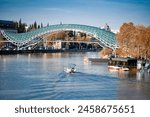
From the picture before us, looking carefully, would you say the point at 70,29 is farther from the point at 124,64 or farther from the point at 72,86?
the point at 72,86

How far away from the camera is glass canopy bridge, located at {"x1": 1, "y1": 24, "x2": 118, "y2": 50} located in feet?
27.7

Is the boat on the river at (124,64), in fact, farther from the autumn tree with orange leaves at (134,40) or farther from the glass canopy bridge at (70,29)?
the glass canopy bridge at (70,29)

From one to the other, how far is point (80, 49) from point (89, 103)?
1112 cm

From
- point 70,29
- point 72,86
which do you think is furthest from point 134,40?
point 72,86

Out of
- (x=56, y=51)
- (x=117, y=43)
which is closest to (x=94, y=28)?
(x=117, y=43)

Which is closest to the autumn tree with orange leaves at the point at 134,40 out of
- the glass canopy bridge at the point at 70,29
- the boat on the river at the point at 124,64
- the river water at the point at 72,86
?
the boat on the river at the point at 124,64

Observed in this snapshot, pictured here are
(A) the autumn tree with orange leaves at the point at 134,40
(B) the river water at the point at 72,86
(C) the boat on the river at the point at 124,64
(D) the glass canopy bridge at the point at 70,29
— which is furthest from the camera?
(D) the glass canopy bridge at the point at 70,29

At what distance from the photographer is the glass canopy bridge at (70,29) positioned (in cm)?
843

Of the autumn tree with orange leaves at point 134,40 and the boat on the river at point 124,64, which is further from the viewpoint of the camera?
the autumn tree with orange leaves at point 134,40

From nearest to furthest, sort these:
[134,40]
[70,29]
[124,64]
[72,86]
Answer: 1. [72,86]
2. [124,64]
3. [134,40]
4. [70,29]

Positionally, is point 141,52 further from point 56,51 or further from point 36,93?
point 56,51

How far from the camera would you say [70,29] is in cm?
896

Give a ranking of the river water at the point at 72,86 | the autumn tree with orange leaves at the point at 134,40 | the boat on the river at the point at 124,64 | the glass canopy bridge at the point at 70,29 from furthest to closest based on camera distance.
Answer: the glass canopy bridge at the point at 70,29, the autumn tree with orange leaves at the point at 134,40, the boat on the river at the point at 124,64, the river water at the point at 72,86

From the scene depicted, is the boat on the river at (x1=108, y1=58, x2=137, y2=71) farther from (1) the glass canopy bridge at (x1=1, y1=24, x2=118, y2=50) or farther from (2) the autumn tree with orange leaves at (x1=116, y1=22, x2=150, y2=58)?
(1) the glass canopy bridge at (x1=1, y1=24, x2=118, y2=50)
